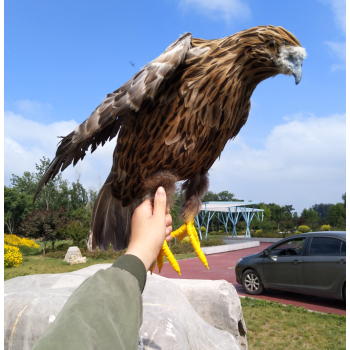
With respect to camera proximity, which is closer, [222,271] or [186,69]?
[186,69]

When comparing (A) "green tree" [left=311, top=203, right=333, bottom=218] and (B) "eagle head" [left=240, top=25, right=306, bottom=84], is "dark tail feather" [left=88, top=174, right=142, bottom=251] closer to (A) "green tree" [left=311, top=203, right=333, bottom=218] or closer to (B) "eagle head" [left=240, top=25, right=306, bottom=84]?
(B) "eagle head" [left=240, top=25, right=306, bottom=84]

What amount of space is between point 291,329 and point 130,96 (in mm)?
5161

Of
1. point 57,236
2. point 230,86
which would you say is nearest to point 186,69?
point 230,86

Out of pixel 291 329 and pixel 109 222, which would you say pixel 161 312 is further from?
pixel 291 329

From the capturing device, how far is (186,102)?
52.8 inches

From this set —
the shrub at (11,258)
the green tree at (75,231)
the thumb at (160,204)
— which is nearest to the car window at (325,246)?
the thumb at (160,204)

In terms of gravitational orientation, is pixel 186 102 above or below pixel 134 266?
above

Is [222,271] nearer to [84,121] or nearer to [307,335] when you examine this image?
[307,335]

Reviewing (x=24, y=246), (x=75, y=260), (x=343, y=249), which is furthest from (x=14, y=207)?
(x=343, y=249)

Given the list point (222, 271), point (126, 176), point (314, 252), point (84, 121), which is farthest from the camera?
point (222, 271)

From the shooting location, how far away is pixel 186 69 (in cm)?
140

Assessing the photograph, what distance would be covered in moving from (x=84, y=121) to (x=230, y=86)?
72 centimetres

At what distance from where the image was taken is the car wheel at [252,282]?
6843 millimetres

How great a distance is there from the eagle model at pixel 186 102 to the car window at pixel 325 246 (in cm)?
522
